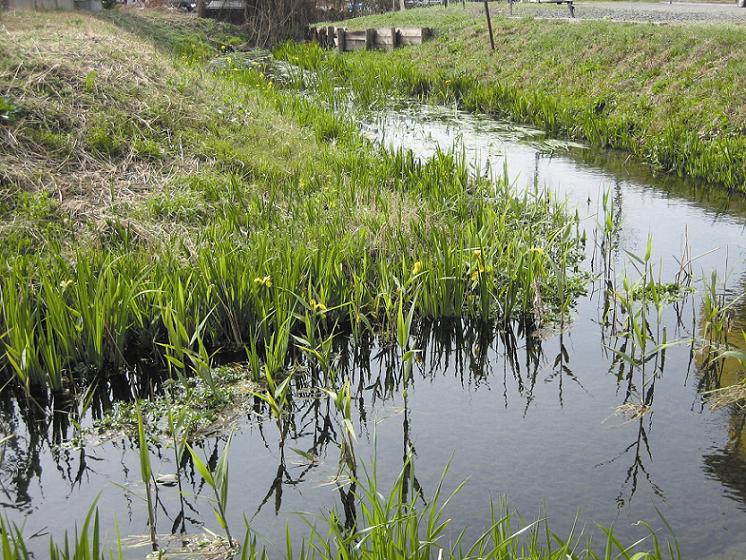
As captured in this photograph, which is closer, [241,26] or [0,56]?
[0,56]

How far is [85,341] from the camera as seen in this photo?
14.2 feet

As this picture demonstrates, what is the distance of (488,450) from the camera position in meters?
3.73

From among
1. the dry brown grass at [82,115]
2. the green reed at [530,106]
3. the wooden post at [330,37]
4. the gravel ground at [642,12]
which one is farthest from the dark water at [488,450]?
the wooden post at [330,37]

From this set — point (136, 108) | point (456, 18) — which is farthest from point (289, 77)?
point (136, 108)

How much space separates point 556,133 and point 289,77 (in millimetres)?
5922

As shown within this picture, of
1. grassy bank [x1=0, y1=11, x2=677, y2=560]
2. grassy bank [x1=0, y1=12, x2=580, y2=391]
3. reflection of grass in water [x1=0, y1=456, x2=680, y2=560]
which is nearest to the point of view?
reflection of grass in water [x1=0, y1=456, x2=680, y2=560]

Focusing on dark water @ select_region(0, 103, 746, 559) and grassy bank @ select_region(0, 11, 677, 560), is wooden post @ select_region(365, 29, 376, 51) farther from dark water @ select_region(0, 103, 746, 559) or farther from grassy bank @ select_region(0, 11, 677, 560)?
dark water @ select_region(0, 103, 746, 559)

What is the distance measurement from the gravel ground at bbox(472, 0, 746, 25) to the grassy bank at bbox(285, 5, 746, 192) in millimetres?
1457

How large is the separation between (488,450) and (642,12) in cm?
1583

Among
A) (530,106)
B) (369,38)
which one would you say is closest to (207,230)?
(530,106)

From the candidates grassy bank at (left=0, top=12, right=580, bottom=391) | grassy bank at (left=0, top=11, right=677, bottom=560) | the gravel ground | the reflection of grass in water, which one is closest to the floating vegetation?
grassy bank at (left=0, top=11, right=677, bottom=560)

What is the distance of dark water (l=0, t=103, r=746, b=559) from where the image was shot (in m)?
3.28

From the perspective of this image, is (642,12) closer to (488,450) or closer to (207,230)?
(207,230)

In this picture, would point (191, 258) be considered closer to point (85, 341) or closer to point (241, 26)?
point (85, 341)
